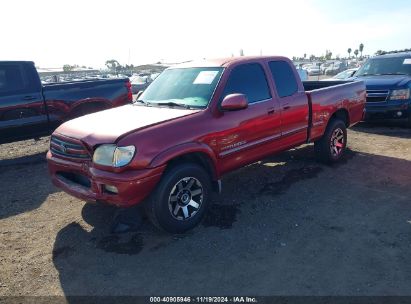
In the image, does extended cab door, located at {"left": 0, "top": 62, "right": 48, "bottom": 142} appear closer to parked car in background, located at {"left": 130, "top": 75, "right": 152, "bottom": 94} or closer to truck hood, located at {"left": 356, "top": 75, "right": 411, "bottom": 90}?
truck hood, located at {"left": 356, "top": 75, "right": 411, "bottom": 90}

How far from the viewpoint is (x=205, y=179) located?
425cm

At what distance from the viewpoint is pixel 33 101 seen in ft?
23.4

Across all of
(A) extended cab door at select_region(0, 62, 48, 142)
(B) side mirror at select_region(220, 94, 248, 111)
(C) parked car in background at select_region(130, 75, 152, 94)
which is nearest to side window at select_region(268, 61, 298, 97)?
(B) side mirror at select_region(220, 94, 248, 111)

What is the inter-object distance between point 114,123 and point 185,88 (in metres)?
1.16

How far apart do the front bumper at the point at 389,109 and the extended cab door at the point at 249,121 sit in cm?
500

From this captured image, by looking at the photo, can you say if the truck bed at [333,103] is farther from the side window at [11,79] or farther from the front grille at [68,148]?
the side window at [11,79]

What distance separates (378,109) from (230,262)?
7119mm

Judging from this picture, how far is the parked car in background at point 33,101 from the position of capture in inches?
272

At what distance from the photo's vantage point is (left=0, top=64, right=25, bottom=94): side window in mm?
6911

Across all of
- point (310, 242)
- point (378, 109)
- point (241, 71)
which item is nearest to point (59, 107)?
point (241, 71)

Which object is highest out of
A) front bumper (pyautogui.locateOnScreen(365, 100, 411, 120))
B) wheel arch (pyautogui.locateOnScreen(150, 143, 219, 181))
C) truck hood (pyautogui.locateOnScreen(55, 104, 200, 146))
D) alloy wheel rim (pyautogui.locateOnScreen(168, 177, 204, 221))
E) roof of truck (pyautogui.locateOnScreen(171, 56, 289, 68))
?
roof of truck (pyautogui.locateOnScreen(171, 56, 289, 68))

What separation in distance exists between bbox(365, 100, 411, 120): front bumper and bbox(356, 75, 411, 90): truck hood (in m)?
0.39

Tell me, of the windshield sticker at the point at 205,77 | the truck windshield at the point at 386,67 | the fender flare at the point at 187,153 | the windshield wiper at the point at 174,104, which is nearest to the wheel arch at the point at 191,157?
the fender flare at the point at 187,153

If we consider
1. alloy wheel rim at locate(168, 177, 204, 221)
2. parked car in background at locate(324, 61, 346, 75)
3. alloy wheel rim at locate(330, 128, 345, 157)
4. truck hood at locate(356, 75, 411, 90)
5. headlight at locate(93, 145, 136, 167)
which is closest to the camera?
headlight at locate(93, 145, 136, 167)
